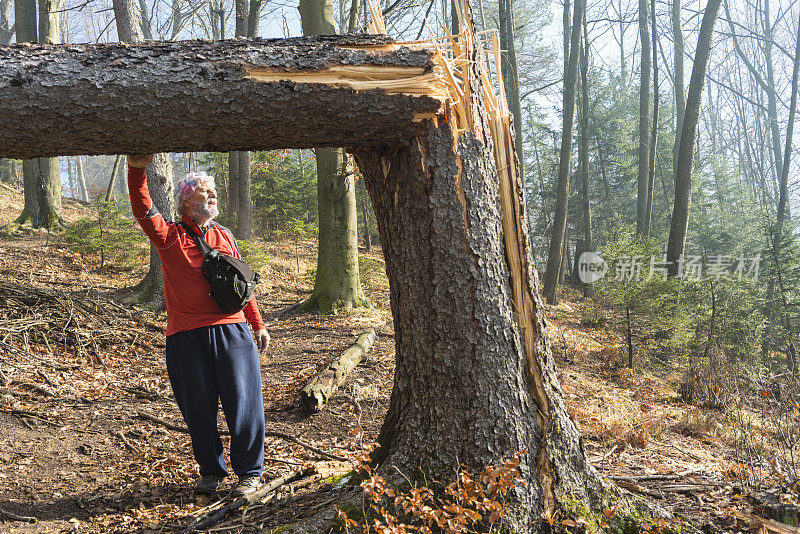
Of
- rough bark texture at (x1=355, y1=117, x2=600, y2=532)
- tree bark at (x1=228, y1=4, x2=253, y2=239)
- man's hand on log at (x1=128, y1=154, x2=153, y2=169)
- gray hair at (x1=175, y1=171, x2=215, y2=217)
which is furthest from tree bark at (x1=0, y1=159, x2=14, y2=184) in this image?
rough bark texture at (x1=355, y1=117, x2=600, y2=532)

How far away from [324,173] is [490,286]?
6424 millimetres

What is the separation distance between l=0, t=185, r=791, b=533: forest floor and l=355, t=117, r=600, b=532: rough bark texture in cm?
62

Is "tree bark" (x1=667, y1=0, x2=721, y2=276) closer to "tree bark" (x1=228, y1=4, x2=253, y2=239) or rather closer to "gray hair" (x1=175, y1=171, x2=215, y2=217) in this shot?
"tree bark" (x1=228, y1=4, x2=253, y2=239)

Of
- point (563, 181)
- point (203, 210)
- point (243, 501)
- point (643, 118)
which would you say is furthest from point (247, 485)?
point (643, 118)

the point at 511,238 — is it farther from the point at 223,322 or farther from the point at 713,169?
the point at 713,169

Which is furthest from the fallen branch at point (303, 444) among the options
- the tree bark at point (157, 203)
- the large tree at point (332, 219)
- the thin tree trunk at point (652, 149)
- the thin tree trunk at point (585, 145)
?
the thin tree trunk at point (585, 145)

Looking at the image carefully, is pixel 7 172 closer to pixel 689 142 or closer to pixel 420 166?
pixel 420 166

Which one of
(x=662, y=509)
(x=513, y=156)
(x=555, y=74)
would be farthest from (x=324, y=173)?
(x=555, y=74)

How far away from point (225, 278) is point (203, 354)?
0.49 meters

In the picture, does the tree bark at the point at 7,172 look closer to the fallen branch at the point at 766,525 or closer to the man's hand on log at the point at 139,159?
the man's hand on log at the point at 139,159

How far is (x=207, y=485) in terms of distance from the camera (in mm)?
3061

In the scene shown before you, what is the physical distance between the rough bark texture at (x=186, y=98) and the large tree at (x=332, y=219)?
19.7 feet

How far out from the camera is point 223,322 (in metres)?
3.02

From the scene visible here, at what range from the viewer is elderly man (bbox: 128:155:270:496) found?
2.98 metres
